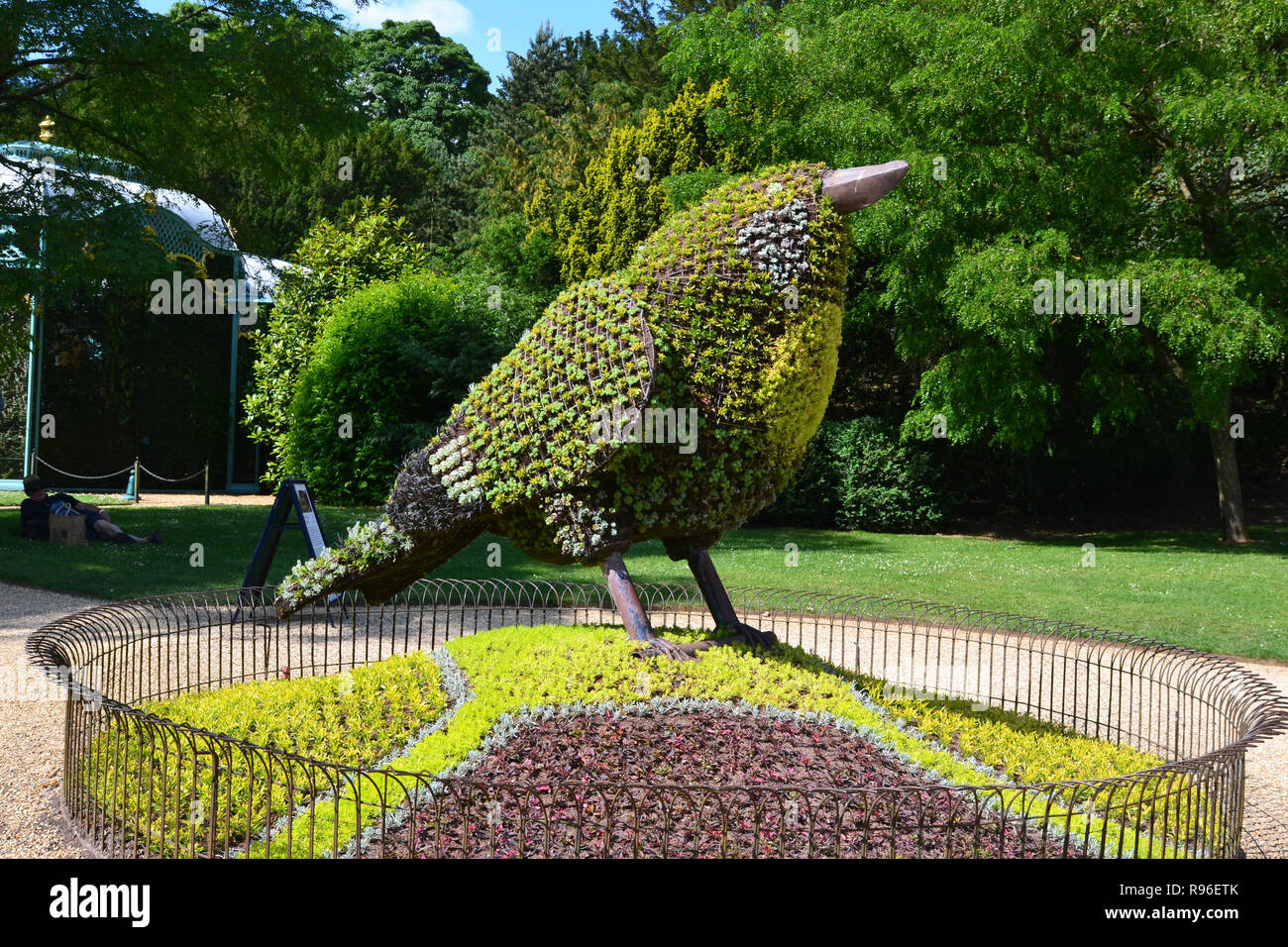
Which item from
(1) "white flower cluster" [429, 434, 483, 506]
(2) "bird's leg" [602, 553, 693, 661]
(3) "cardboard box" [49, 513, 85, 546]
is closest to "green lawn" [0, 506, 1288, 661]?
(3) "cardboard box" [49, 513, 85, 546]

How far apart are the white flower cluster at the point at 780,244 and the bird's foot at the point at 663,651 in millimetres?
2088

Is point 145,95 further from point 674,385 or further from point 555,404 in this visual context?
point 674,385

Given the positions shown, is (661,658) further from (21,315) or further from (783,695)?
(21,315)

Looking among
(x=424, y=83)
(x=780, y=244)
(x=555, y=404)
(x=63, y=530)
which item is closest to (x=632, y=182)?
(x=63, y=530)

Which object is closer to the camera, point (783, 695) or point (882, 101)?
point (783, 695)

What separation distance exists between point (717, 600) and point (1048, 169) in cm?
1368

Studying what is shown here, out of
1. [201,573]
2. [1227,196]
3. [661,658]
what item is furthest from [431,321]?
[661,658]

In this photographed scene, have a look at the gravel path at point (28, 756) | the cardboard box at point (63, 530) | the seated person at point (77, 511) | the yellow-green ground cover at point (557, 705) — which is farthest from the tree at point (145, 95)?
the yellow-green ground cover at point (557, 705)

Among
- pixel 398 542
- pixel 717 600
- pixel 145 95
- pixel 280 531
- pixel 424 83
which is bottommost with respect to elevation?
pixel 717 600

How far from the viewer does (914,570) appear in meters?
15.0

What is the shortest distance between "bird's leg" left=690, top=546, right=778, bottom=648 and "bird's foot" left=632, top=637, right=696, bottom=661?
2.03ft

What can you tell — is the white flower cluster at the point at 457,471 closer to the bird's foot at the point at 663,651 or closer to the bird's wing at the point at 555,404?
the bird's wing at the point at 555,404

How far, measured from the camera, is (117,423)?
23375 mm

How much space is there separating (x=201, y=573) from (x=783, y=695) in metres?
9.35
